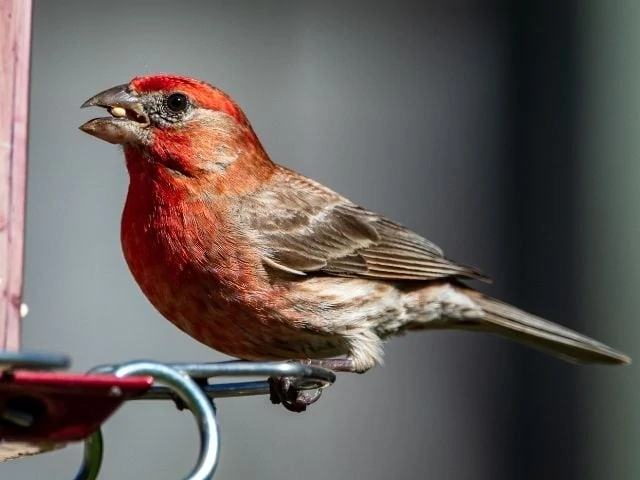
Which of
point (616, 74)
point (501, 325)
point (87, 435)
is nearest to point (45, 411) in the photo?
point (87, 435)

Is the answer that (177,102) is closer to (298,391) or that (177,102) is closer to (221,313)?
(221,313)

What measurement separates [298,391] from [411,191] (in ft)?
10.7

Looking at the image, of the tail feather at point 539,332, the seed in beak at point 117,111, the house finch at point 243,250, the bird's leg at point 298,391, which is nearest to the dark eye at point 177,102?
the house finch at point 243,250

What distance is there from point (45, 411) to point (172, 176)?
215cm

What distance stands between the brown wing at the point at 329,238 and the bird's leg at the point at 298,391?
0.39m

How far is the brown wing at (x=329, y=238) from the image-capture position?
5.08 m

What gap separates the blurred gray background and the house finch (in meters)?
1.70

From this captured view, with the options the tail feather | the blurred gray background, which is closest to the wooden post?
the tail feather

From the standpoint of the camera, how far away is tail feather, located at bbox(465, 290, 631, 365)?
576 centimetres

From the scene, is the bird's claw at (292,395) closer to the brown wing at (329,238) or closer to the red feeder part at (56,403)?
the brown wing at (329,238)

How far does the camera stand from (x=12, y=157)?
3498 millimetres

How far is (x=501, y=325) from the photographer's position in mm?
5797

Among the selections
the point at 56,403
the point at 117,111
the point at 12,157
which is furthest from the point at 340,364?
the point at 56,403

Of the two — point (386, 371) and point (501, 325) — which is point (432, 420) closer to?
point (386, 371)
